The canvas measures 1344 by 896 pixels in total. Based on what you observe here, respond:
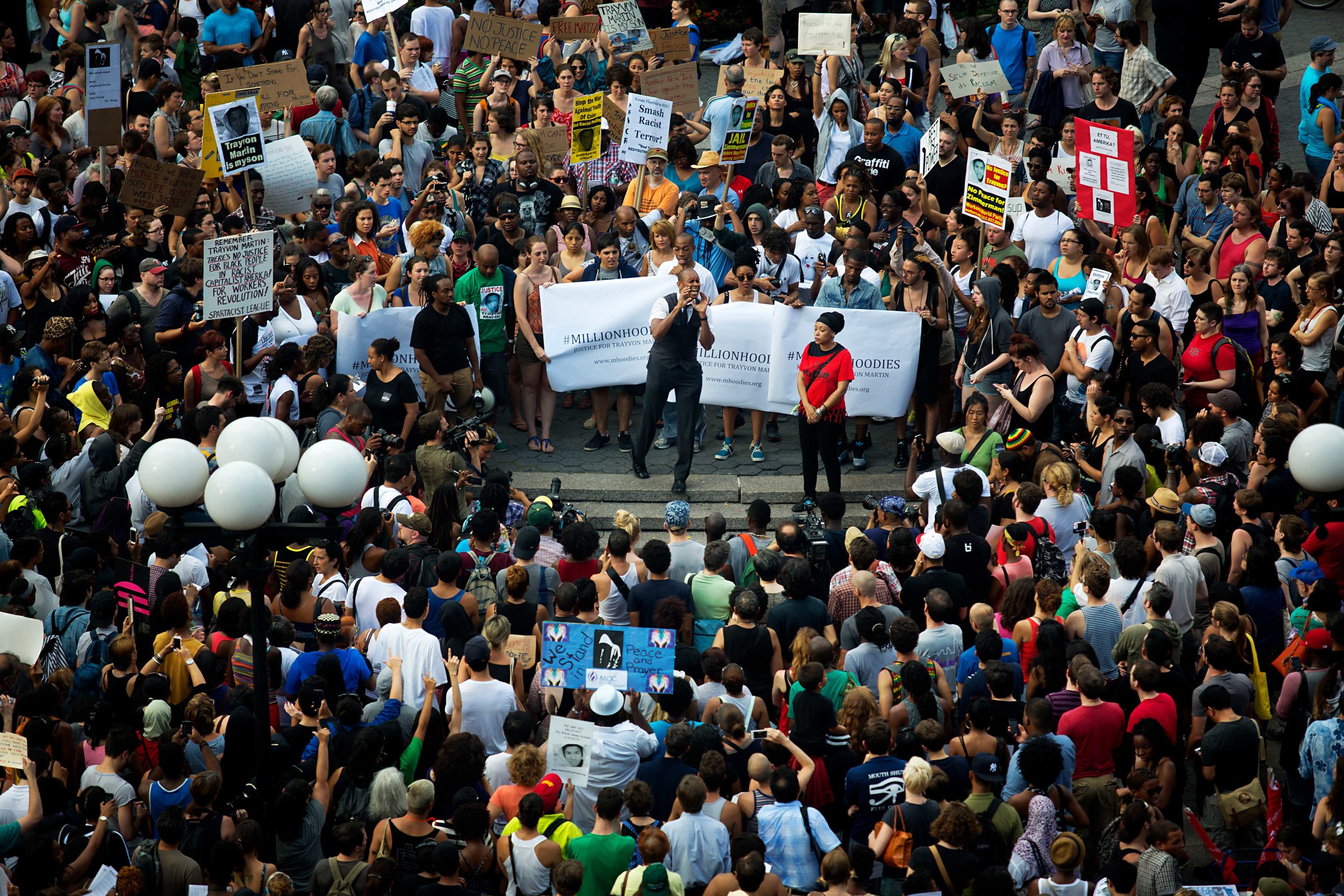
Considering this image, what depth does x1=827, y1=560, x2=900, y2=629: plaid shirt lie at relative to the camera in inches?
398

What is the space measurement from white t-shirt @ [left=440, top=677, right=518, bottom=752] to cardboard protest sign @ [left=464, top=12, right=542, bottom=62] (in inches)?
400

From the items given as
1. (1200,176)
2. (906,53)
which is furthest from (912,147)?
(1200,176)

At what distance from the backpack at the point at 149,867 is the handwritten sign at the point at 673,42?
12.2m

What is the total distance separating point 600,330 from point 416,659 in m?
5.58

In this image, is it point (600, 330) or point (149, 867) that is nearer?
point (149, 867)

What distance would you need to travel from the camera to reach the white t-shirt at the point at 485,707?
29.4ft

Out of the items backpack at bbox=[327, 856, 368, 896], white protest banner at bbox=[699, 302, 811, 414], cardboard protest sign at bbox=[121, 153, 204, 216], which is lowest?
white protest banner at bbox=[699, 302, 811, 414]

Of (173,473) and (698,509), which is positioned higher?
(173,473)

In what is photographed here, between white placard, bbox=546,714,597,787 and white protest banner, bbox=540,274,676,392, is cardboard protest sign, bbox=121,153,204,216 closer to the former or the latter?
white protest banner, bbox=540,274,676,392

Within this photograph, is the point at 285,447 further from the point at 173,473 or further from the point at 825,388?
the point at 825,388

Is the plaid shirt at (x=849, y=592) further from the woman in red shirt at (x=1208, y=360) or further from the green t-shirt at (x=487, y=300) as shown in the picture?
the green t-shirt at (x=487, y=300)

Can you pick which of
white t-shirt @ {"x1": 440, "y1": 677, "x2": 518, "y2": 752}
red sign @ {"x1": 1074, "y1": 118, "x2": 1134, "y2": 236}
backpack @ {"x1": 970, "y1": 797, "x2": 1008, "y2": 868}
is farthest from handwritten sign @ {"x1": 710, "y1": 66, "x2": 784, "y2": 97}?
backpack @ {"x1": 970, "y1": 797, "x2": 1008, "y2": 868}

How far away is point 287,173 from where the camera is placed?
14914mm

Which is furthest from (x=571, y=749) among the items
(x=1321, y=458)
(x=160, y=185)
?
(x=160, y=185)
